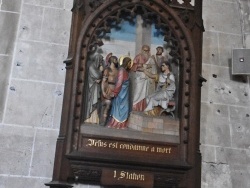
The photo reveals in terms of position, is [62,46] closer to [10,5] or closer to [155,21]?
[10,5]

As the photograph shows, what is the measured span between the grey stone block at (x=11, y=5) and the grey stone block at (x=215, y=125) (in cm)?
167

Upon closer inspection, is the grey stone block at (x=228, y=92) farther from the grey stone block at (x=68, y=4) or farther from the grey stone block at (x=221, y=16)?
the grey stone block at (x=68, y=4)

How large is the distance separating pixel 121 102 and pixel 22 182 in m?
0.89

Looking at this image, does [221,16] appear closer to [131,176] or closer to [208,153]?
[208,153]

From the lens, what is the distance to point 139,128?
3.22m

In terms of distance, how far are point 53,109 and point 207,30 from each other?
1.48 m

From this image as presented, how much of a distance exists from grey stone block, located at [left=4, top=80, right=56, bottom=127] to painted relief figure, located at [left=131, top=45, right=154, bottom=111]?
0.62m

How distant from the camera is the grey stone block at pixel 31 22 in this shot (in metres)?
3.51

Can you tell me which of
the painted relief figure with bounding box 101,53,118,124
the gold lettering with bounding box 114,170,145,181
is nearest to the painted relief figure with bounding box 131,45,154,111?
A: the painted relief figure with bounding box 101,53,118,124

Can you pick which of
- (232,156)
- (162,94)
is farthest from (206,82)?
(232,156)

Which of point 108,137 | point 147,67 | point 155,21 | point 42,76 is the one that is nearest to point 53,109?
point 42,76

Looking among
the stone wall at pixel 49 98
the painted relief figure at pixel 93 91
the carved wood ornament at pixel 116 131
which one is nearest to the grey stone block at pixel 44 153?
the stone wall at pixel 49 98

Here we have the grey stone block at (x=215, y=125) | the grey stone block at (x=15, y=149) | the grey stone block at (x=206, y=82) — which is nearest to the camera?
the grey stone block at (x=15, y=149)

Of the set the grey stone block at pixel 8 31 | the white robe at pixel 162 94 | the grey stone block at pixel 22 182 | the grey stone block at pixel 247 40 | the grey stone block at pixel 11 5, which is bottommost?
the grey stone block at pixel 22 182
